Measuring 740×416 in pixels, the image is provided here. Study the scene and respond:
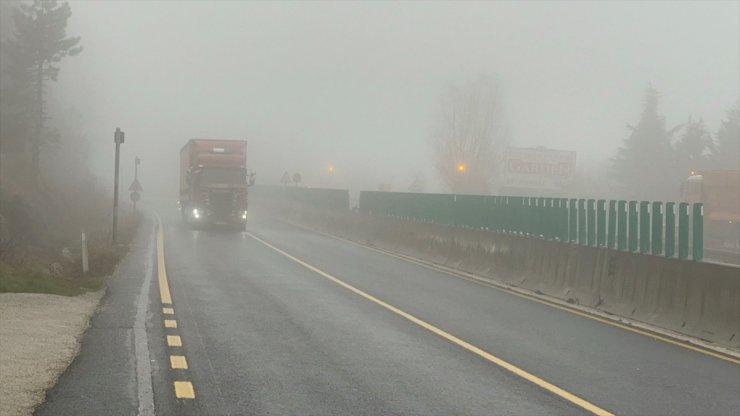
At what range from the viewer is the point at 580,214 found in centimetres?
1491

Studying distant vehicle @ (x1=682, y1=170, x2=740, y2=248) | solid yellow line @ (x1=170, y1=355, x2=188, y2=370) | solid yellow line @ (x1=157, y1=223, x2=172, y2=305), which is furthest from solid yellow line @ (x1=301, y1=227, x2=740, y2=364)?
distant vehicle @ (x1=682, y1=170, x2=740, y2=248)

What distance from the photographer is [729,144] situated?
2859 inches

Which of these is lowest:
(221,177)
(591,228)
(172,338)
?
(172,338)

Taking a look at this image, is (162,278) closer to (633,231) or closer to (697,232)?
(633,231)

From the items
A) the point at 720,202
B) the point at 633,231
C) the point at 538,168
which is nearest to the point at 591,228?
the point at 633,231

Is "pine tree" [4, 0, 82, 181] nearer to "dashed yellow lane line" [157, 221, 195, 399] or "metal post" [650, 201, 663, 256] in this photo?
"dashed yellow lane line" [157, 221, 195, 399]

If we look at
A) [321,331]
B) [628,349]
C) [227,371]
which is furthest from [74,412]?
[628,349]

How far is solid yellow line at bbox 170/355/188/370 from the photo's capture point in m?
7.81

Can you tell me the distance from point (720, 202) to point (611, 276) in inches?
860

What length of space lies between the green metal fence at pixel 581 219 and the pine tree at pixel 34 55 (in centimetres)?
3413

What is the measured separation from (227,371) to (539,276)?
9405 mm

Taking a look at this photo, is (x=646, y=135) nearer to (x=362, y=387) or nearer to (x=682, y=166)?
(x=682, y=166)

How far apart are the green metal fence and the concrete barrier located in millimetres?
320

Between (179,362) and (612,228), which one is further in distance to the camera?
(612,228)
